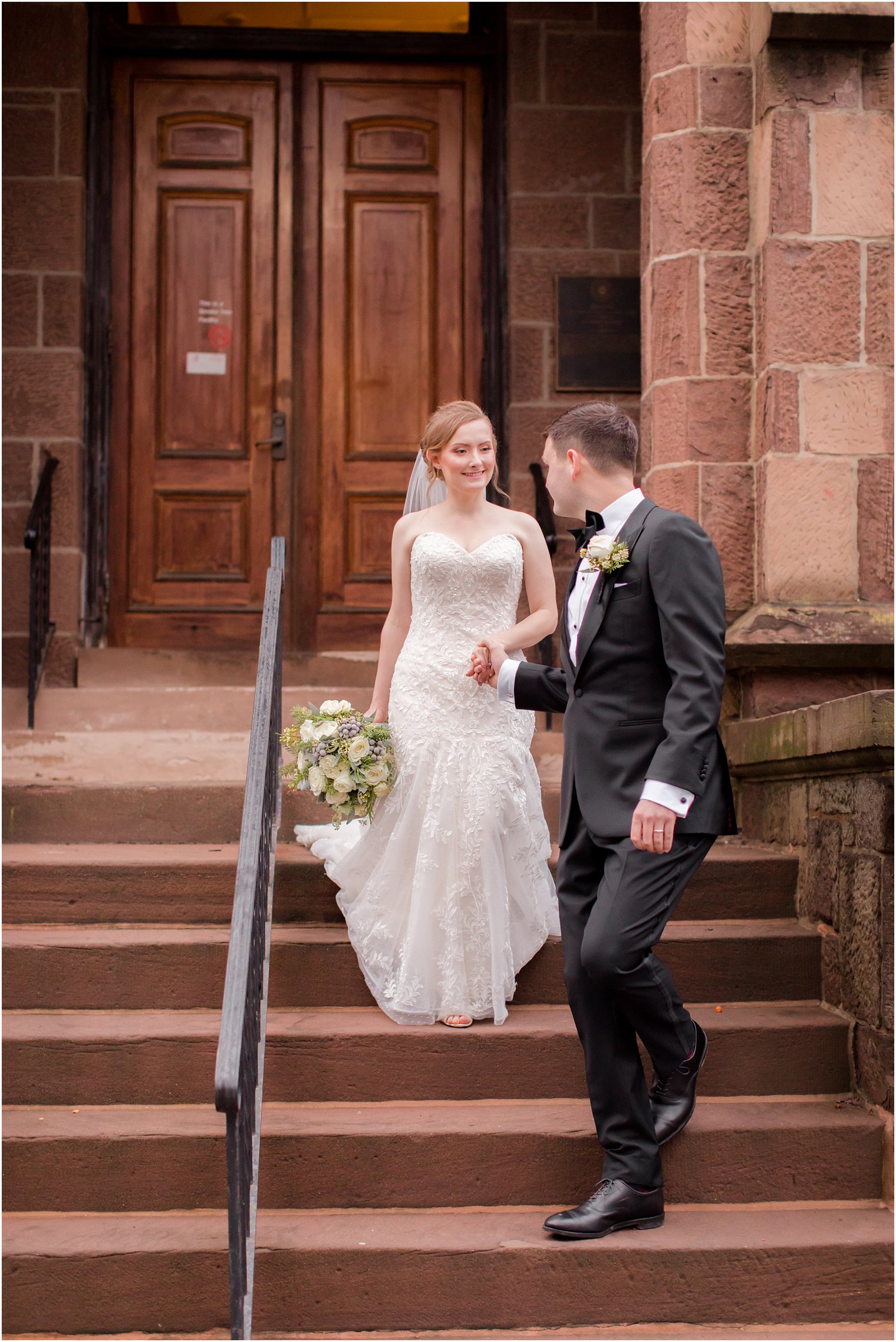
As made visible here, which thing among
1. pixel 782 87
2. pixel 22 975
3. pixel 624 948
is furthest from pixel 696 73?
pixel 22 975

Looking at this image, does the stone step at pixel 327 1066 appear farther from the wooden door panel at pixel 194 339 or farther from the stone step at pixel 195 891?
the wooden door panel at pixel 194 339

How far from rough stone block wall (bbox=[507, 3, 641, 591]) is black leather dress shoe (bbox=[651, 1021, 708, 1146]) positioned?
3.85 metres

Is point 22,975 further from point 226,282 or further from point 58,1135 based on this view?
point 226,282

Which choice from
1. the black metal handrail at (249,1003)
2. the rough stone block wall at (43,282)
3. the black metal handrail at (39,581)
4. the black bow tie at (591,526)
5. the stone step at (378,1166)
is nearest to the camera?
the black metal handrail at (249,1003)

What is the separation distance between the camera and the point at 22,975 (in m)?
3.96

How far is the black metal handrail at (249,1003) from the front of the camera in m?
2.55

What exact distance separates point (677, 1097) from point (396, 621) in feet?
6.01

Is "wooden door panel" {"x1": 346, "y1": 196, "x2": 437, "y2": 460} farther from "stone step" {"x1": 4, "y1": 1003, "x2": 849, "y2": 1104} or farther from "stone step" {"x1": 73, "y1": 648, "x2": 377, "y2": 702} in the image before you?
"stone step" {"x1": 4, "y1": 1003, "x2": 849, "y2": 1104}

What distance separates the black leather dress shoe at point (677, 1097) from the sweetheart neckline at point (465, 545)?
1.71 m

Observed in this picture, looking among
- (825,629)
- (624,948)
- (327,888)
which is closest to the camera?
(624,948)

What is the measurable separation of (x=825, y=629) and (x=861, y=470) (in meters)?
0.67

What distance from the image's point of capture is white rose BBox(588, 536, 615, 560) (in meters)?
3.04

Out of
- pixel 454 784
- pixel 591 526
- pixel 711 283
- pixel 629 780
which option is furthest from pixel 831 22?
pixel 629 780

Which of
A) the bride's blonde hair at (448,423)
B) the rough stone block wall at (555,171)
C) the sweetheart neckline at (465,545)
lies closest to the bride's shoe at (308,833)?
the sweetheart neckline at (465,545)
